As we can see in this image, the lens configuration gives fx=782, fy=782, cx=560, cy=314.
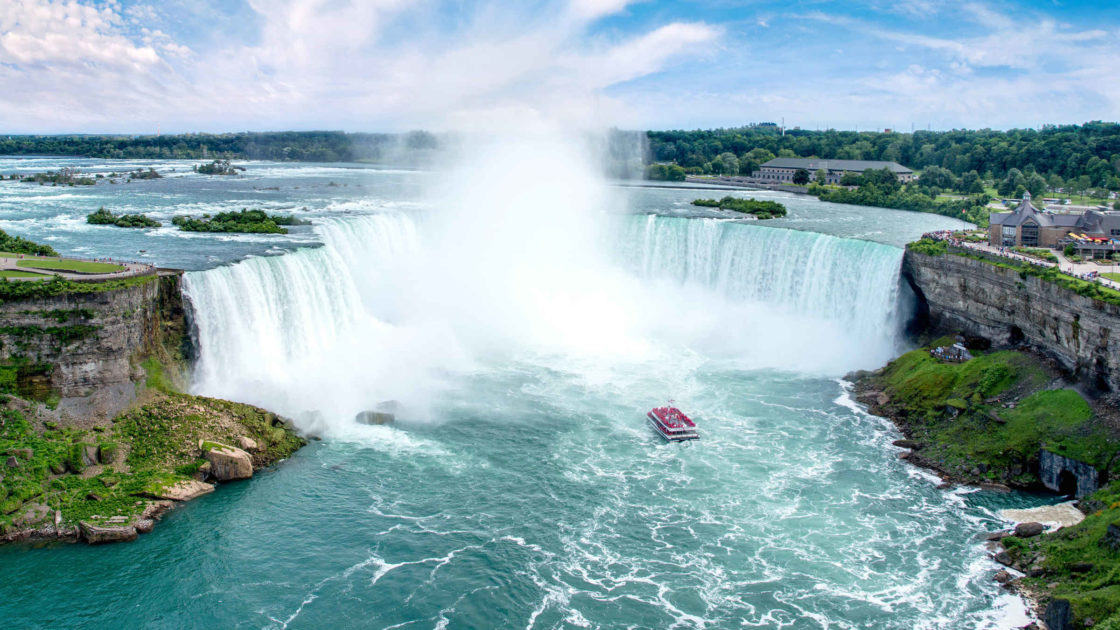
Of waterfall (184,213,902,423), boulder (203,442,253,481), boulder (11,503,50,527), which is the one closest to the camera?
boulder (11,503,50,527)

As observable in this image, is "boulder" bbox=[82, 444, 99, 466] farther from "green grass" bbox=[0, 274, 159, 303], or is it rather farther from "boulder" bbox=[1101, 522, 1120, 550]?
"boulder" bbox=[1101, 522, 1120, 550]

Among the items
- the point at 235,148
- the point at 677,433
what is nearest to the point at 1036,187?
→ the point at 677,433

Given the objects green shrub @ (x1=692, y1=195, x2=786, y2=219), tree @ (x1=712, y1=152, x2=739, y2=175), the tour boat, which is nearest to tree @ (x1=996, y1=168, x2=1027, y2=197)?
green shrub @ (x1=692, y1=195, x2=786, y2=219)

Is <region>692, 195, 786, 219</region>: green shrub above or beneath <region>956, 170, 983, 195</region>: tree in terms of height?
beneath

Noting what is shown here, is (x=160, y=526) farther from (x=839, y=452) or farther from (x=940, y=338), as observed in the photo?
(x=940, y=338)

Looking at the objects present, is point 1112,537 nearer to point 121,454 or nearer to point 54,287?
point 121,454

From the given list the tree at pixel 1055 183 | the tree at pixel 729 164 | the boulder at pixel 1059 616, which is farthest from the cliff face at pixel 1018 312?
the tree at pixel 729 164
